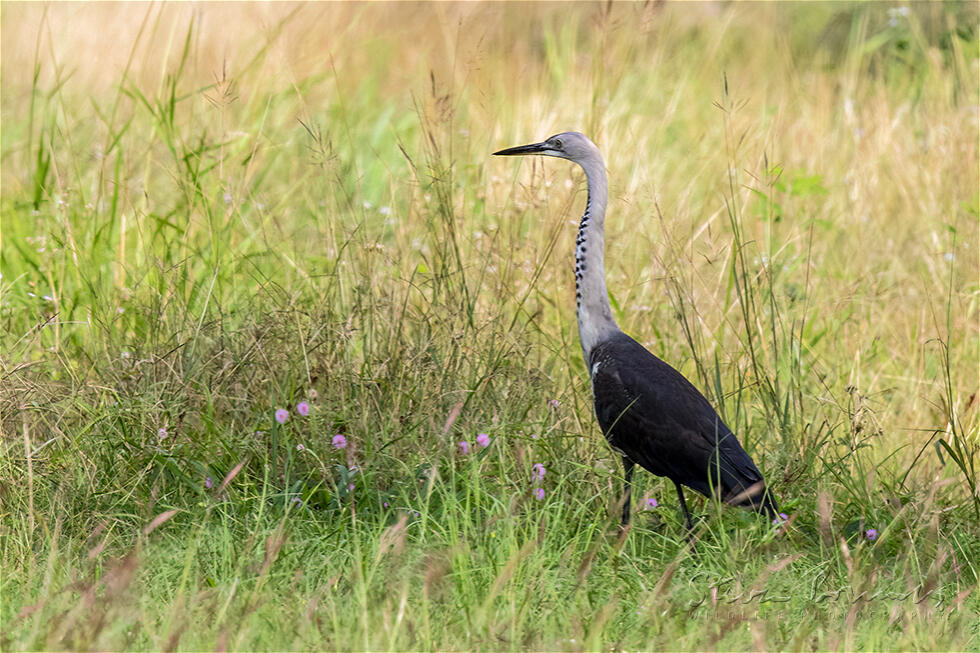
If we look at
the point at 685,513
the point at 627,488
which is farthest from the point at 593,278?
the point at 685,513

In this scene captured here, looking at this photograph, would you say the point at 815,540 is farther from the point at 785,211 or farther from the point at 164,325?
the point at 785,211

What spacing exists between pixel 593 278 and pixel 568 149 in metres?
0.54

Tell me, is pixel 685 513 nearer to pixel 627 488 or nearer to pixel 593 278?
pixel 627 488

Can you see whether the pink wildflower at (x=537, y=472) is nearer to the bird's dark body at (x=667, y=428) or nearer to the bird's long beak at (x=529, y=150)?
the bird's dark body at (x=667, y=428)

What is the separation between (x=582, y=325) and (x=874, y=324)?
2.05m

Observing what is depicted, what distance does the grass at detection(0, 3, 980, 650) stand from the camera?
299 cm

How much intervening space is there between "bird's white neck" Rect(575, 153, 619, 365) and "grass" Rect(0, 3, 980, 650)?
23 cm

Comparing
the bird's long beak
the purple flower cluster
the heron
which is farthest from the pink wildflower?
the bird's long beak

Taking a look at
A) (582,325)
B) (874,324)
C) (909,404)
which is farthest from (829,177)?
(582,325)

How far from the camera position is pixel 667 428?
3770 mm

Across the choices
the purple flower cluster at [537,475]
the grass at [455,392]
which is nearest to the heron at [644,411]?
the grass at [455,392]

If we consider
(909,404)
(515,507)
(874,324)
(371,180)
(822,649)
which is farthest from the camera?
(371,180)

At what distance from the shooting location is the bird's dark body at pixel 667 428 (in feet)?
11.9

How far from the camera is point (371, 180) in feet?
22.4
